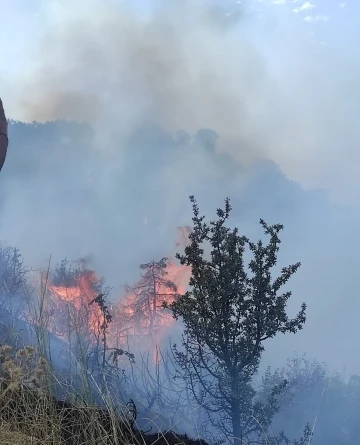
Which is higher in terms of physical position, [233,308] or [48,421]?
[233,308]

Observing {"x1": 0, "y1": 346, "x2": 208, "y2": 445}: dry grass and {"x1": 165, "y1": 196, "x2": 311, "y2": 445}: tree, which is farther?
→ {"x1": 165, "y1": 196, "x2": 311, "y2": 445}: tree

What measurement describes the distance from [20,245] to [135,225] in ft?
166

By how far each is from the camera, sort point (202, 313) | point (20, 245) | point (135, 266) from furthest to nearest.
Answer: point (135, 266), point (20, 245), point (202, 313)

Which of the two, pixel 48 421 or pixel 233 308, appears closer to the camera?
pixel 48 421

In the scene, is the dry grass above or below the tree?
below

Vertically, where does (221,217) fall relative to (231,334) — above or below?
above

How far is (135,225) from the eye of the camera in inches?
5659

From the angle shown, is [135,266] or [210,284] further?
[135,266]

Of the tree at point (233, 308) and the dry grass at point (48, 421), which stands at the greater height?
the tree at point (233, 308)

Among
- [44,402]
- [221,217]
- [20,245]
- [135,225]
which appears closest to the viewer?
[44,402]

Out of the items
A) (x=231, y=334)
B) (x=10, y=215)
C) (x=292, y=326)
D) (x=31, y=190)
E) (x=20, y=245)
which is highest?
(x=31, y=190)

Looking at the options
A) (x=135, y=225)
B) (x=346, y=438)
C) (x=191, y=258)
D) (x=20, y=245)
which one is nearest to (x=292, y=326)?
(x=191, y=258)

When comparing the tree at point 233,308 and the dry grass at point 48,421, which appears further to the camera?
the tree at point 233,308

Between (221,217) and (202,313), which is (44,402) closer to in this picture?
(202,313)
